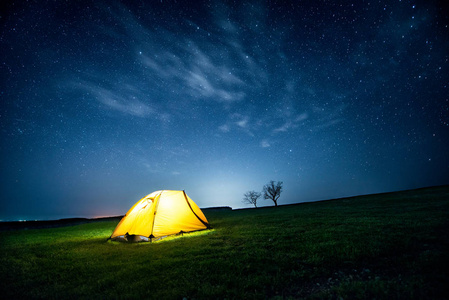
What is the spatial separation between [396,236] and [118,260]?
9067 millimetres

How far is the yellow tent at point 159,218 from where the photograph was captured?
9.17 meters

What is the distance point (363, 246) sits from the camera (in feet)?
17.6

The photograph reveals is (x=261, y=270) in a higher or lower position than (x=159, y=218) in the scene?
lower

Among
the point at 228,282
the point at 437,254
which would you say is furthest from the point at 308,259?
the point at 437,254

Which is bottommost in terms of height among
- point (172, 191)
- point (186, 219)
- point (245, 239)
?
point (245, 239)

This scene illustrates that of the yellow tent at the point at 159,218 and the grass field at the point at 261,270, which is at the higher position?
the yellow tent at the point at 159,218

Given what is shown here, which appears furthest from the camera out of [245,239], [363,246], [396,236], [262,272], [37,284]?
[245,239]

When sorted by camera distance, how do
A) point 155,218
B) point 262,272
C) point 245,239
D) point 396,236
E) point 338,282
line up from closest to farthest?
point 338,282 < point 262,272 < point 396,236 < point 245,239 < point 155,218

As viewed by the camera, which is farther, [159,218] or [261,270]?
[159,218]

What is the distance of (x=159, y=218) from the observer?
31.3 ft

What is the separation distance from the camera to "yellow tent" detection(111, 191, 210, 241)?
30.1 ft

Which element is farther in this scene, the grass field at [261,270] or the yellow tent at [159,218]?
the yellow tent at [159,218]

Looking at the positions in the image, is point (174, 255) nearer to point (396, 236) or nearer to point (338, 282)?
point (338, 282)

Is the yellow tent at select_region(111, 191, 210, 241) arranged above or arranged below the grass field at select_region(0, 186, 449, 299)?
above
